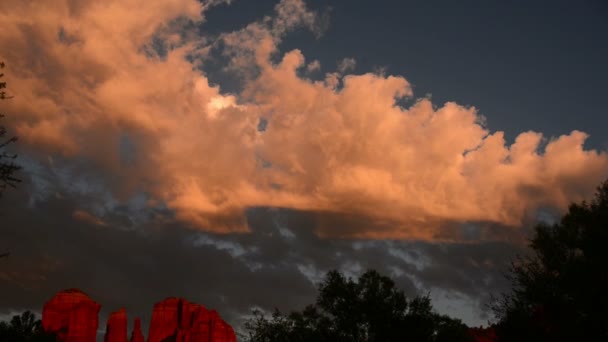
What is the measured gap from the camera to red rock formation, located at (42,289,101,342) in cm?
15888

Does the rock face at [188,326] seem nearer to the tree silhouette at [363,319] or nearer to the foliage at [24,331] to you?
the foliage at [24,331]

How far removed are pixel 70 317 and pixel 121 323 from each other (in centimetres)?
2155

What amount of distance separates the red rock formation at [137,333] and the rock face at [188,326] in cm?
1014

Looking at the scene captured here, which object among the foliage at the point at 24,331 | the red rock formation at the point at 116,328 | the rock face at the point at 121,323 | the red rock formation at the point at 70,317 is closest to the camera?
the foliage at the point at 24,331

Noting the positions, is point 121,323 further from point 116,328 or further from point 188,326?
point 188,326

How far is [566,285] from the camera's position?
27844 mm

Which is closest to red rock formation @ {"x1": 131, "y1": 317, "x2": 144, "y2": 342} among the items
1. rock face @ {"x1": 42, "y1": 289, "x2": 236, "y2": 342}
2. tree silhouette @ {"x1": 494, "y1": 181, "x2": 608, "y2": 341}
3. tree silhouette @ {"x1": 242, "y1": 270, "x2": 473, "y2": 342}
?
rock face @ {"x1": 42, "y1": 289, "x2": 236, "y2": 342}

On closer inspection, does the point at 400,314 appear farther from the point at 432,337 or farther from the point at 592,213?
the point at 592,213

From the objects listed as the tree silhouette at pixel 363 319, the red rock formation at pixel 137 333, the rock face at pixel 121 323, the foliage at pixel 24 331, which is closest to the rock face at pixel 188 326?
the rock face at pixel 121 323

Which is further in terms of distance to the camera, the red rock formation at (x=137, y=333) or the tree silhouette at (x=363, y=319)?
the red rock formation at (x=137, y=333)

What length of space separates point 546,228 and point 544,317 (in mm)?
5774

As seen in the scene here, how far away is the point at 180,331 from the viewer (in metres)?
192

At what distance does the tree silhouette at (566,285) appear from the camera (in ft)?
85.9

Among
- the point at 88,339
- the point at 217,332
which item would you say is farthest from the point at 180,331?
the point at 88,339
